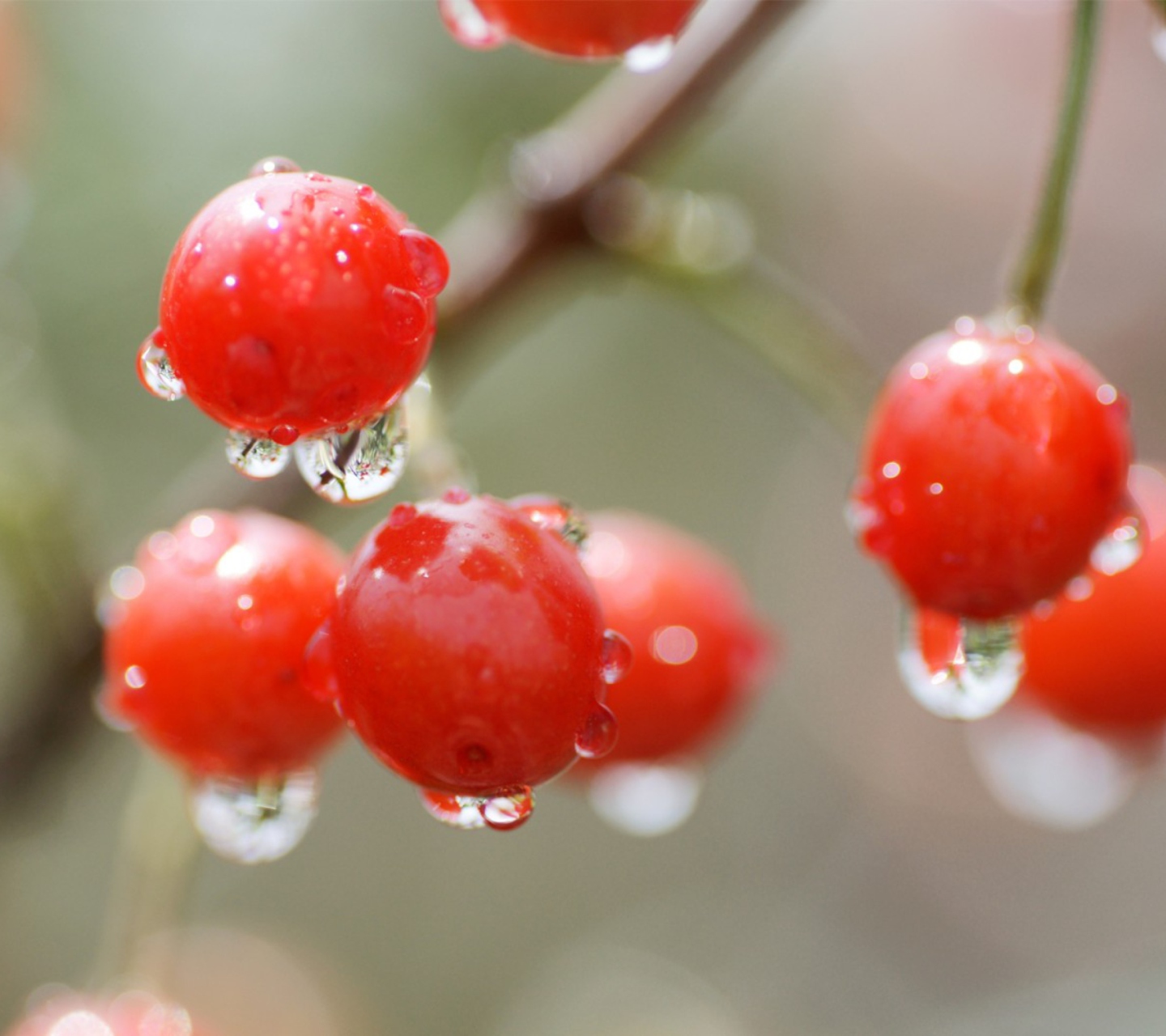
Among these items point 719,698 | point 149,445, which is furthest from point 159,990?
point 149,445

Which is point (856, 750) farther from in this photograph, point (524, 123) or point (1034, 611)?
point (1034, 611)

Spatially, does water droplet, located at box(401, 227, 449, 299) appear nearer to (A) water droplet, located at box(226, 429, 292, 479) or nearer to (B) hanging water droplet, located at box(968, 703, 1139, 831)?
(A) water droplet, located at box(226, 429, 292, 479)

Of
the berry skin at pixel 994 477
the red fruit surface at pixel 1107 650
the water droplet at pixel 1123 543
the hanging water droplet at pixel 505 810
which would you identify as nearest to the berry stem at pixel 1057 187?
the berry skin at pixel 994 477

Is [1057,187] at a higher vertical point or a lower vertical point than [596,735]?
higher

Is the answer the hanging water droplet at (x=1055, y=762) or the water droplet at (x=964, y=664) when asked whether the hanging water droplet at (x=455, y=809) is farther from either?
the hanging water droplet at (x=1055, y=762)

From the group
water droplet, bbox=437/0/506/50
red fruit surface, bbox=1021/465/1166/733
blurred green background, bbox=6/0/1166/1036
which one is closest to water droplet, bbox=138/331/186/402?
water droplet, bbox=437/0/506/50

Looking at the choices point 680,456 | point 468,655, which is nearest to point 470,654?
point 468,655

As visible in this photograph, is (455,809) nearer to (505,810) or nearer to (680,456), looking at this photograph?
(505,810)
